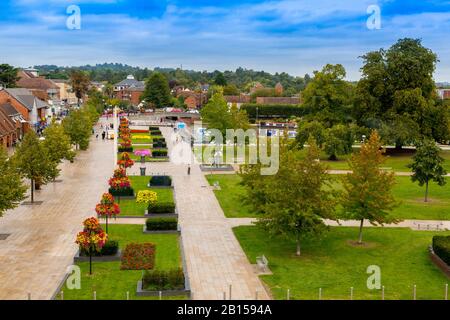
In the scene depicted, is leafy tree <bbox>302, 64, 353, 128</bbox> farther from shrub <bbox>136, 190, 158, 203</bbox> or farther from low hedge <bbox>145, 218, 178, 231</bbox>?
low hedge <bbox>145, 218, 178, 231</bbox>

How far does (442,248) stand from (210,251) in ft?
37.1

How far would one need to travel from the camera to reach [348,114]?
67.8 m

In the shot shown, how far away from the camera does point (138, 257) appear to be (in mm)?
26344

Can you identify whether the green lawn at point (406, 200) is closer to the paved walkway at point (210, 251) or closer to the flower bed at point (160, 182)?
the paved walkway at point (210, 251)

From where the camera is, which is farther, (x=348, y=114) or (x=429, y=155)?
(x=348, y=114)

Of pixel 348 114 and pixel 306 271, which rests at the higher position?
pixel 348 114

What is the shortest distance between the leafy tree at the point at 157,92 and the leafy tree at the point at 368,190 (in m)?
124

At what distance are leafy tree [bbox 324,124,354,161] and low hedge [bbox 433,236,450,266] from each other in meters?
34.4

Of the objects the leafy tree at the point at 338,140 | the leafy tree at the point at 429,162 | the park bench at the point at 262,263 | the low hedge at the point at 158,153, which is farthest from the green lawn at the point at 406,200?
the low hedge at the point at 158,153

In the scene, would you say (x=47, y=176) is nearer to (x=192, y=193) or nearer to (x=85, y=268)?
(x=192, y=193)

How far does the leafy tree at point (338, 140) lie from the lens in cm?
6181

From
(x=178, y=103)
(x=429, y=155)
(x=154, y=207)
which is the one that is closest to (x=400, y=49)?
(x=429, y=155)
